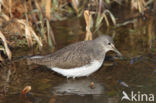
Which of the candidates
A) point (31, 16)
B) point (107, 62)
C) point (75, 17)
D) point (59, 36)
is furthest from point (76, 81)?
point (75, 17)

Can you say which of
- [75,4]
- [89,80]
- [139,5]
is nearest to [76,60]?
[89,80]

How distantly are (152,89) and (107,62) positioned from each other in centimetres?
144

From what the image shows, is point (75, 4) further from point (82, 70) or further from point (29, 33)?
point (82, 70)

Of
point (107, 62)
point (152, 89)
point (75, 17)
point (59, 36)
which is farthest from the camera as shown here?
point (75, 17)

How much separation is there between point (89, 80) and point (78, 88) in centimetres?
38

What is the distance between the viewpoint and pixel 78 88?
598 cm

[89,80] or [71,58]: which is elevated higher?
[71,58]

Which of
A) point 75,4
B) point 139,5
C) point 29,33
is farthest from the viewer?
point 139,5

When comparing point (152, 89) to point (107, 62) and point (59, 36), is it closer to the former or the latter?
point (107, 62)

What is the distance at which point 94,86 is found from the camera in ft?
19.6

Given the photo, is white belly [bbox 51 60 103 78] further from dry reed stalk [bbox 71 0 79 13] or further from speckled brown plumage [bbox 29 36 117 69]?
dry reed stalk [bbox 71 0 79 13]

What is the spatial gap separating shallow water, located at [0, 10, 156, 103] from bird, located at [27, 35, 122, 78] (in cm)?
Answer: 22

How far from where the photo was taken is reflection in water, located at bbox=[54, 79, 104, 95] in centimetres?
580

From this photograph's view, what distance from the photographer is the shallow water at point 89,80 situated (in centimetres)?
559
